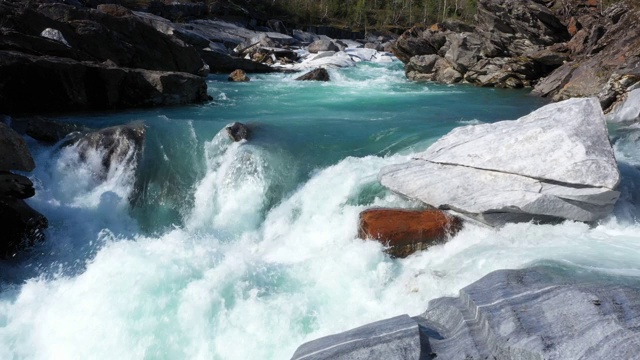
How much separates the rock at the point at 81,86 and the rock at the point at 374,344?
13941 millimetres

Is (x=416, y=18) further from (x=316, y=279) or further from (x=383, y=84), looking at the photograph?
(x=316, y=279)

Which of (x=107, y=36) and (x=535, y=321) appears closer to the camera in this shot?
(x=535, y=321)

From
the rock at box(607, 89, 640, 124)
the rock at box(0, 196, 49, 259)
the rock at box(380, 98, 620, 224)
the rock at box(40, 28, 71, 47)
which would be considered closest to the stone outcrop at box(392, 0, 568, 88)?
the rock at box(607, 89, 640, 124)

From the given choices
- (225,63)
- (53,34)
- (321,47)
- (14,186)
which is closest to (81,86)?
(53,34)

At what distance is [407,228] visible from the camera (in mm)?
8586

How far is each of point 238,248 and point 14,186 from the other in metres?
4.53

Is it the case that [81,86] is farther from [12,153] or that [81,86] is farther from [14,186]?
[14,186]

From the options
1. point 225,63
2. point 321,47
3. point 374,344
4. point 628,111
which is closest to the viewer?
point 374,344

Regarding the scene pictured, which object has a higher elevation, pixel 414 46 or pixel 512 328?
pixel 512 328

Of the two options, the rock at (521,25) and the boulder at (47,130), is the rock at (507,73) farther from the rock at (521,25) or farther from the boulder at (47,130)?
the boulder at (47,130)

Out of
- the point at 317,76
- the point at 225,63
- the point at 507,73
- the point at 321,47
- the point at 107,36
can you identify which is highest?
the point at 107,36

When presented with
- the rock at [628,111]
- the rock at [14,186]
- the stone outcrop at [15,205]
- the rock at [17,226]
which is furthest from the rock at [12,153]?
the rock at [628,111]

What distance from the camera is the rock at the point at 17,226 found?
9484 mm

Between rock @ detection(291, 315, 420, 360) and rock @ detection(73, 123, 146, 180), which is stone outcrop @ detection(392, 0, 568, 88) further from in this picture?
rock @ detection(291, 315, 420, 360)
